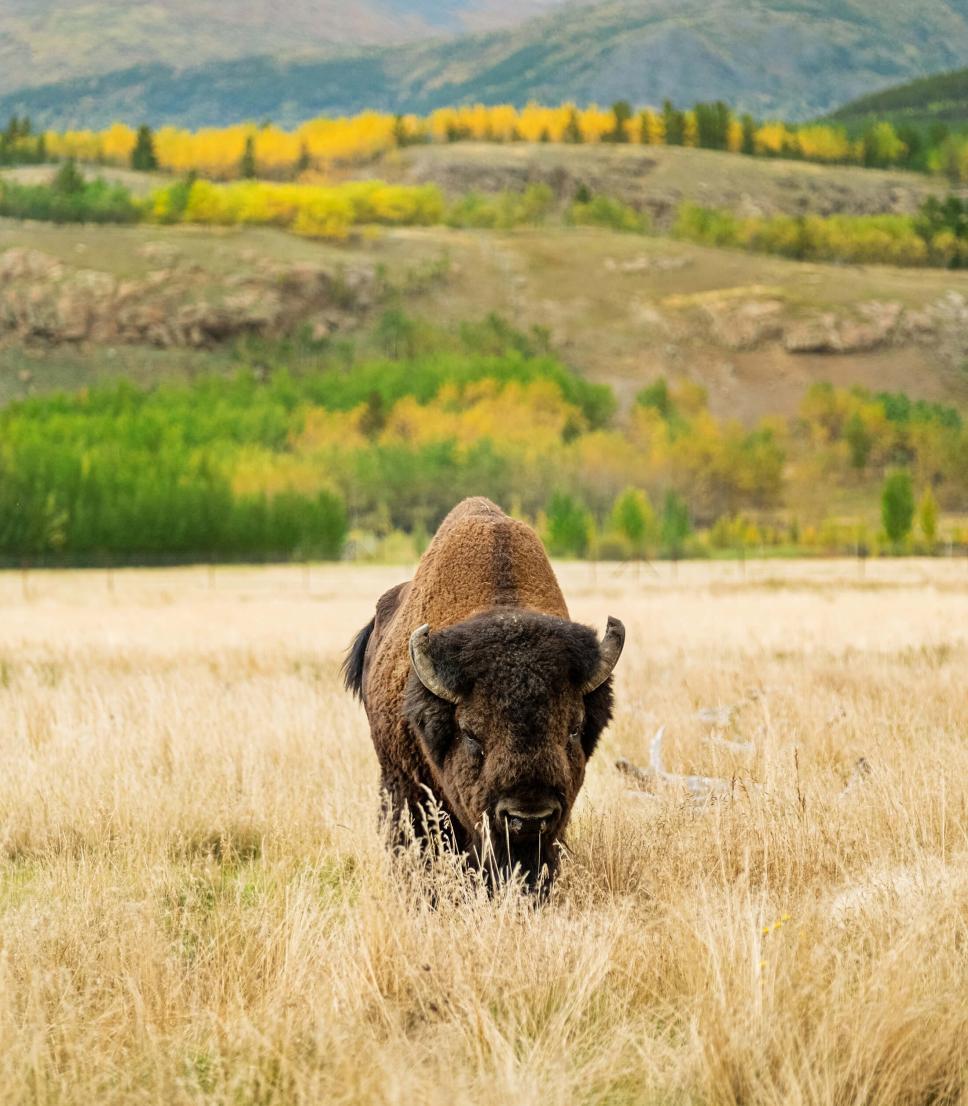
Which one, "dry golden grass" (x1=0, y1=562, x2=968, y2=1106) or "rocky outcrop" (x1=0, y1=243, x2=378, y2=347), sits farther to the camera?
"rocky outcrop" (x1=0, y1=243, x2=378, y2=347)

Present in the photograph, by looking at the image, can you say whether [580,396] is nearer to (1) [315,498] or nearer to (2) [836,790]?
(1) [315,498]

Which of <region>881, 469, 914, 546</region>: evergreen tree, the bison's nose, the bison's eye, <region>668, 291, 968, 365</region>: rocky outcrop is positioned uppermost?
<region>668, 291, 968, 365</region>: rocky outcrop

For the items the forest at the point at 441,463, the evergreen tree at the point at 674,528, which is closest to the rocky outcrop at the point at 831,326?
the forest at the point at 441,463

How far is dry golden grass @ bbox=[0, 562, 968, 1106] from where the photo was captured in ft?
14.3

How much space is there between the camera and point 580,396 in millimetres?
162375

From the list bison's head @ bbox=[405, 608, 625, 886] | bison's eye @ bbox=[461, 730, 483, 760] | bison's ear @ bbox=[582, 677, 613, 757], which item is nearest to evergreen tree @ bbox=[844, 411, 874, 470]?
bison's ear @ bbox=[582, 677, 613, 757]

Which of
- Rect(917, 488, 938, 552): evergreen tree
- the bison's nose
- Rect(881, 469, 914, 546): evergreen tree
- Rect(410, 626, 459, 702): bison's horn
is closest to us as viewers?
the bison's nose

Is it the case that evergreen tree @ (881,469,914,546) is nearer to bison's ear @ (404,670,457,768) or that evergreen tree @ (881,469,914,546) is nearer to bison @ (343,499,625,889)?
bison @ (343,499,625,889)

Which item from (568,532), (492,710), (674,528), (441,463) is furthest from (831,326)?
(492,710)

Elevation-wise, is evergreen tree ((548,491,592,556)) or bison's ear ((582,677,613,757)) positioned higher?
bison's ear ((582,677,613,757))

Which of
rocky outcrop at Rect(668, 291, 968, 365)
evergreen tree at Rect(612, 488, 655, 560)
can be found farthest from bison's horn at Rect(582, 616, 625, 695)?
rocky outcrop at Rect(668, 291, 968, 365)

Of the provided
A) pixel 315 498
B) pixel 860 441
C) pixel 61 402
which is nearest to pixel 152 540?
pixel 315 498

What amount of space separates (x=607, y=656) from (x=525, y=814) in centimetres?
91

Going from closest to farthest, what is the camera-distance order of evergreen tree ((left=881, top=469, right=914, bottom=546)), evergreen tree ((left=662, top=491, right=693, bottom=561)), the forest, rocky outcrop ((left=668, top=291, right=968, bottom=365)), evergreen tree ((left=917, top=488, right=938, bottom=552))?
1. evergreen tree ((left=917, top=488, right=938, bottom=552))
2. evergreen tree ((left=881, top=469, right=914, bottom=546))
3. the forest
4. evergreen tree ((left=662, top=491, right=693, bottom=561))
5. rocky outcrop ((left=668, top=291, right=968, bottom=365))
